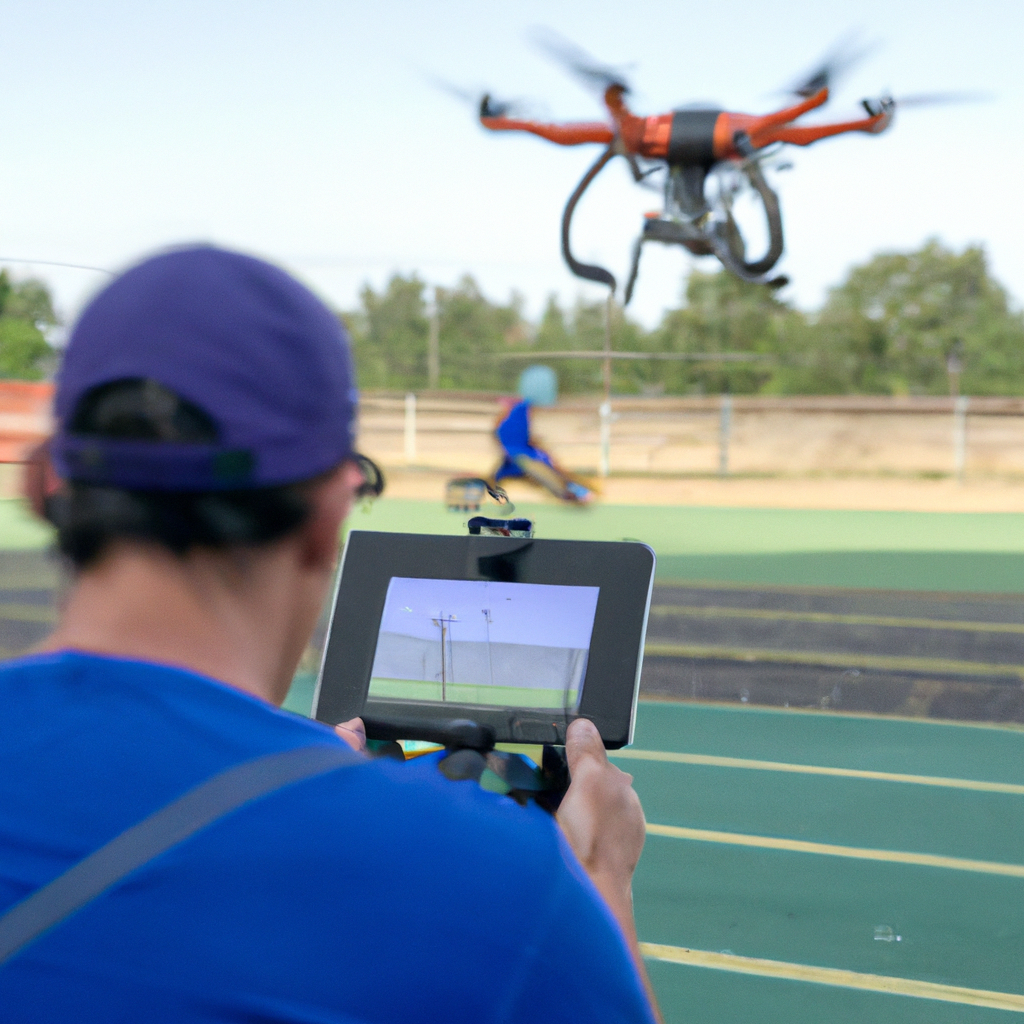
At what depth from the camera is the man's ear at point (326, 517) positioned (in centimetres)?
72

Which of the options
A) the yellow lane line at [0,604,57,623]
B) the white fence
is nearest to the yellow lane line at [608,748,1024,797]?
the yellow lane line at [0,604,57,623]

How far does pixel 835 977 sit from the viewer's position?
271 centimetres

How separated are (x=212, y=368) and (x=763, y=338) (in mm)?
35595

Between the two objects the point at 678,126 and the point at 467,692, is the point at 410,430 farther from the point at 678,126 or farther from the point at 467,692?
the point at 467,692

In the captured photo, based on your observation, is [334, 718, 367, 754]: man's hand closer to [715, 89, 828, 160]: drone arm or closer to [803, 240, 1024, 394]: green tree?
[715, 89, 828, 160]: drone arm

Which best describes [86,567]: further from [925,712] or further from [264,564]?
[925,712]

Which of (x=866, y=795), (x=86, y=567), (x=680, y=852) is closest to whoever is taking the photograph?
(x=86, y=567)

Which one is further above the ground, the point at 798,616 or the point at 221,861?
the point at 221,861

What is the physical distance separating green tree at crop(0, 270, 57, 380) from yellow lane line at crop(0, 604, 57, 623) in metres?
2.89

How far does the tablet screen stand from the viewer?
4.33ft

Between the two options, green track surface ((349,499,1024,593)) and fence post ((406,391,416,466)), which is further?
fence post ((406,391,416,466))

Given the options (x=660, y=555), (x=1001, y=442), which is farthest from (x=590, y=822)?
(x=1001, y=442)

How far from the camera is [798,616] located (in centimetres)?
738

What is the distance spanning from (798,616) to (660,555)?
338cm
